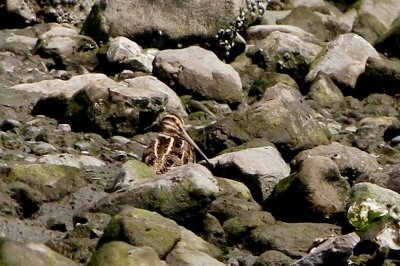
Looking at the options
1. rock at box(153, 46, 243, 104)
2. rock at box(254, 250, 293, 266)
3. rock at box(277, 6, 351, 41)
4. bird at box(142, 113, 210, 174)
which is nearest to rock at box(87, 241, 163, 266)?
rock at box(254, 250, 293, 266)

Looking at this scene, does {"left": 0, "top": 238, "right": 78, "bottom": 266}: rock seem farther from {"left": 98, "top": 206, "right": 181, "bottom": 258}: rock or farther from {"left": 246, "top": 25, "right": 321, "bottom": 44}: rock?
{"left": 246, "top": 25, "right": 321, "bottom": 44}: rock

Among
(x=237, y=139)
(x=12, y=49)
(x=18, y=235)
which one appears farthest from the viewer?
(x=12, y=49)

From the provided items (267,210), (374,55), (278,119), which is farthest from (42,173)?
(374,55)

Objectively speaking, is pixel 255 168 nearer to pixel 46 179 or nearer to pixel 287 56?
pixel 46 179

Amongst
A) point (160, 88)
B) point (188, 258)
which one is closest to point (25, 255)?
point (188, 258)

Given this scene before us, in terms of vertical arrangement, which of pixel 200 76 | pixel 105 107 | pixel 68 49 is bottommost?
pixel 68 49

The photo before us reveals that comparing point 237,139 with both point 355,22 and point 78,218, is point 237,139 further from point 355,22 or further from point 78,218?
point 355,22
